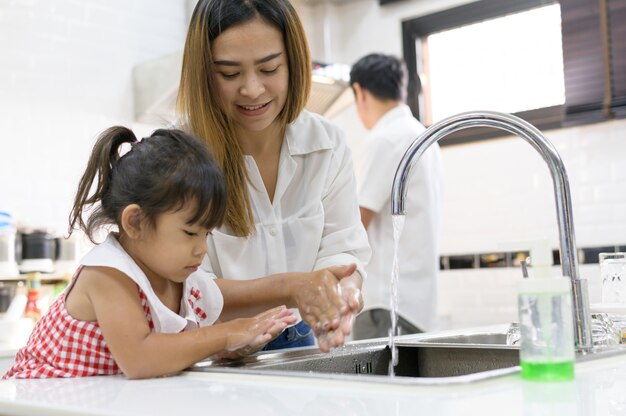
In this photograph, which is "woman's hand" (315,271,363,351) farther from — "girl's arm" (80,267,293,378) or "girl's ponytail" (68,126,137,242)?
"girl's ponytail" (68,126,137,242)

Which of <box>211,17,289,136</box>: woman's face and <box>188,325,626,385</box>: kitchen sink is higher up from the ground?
<box>211,17,289,136</box>: woman's face

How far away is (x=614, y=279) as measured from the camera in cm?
173

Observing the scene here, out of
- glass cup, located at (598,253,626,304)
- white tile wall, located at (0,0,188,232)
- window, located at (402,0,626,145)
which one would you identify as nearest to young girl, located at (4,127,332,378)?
glass cup, located at (598,253,626,304)

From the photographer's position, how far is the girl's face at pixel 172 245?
123cm

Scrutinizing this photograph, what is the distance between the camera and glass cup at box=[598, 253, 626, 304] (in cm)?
171

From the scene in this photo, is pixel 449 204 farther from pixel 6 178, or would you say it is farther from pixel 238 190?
pixel 238 190

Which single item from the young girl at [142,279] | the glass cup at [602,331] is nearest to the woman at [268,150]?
the young girl at [142,279]

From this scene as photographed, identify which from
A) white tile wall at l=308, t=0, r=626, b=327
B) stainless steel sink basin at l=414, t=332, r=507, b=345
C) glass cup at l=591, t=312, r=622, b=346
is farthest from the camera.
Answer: white tile wall at l=308, t=0, r=626, b=327

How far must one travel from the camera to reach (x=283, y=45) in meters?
1.61

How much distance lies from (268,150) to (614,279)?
79 cm

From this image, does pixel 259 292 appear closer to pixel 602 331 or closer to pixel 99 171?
pixel 99 171

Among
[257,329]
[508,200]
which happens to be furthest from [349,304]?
[508,200]

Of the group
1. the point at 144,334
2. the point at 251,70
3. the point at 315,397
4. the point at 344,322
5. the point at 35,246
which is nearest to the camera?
the point at 315,397

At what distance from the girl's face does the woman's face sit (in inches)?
15.8
